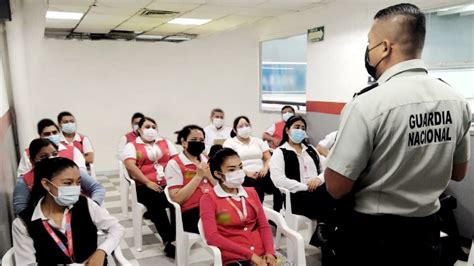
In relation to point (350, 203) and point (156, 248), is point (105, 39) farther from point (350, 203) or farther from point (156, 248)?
point (350, 203)

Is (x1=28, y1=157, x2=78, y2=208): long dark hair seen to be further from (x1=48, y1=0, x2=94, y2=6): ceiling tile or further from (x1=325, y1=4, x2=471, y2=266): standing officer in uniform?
(x1=48, y1=0, x2=94, y2=6): ceiling tile

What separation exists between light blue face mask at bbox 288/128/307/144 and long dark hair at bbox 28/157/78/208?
6.49ft

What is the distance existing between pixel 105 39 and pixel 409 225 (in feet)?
21.1

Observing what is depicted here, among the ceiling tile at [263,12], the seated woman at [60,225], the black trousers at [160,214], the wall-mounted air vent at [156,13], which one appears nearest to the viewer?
the seated woman at [60,225]

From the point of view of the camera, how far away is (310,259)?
316 centimetres

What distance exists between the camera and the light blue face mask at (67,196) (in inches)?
77.6

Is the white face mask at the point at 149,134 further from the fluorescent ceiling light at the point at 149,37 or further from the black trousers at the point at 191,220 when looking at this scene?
the fluorescent ceiling light at the point at 149,37

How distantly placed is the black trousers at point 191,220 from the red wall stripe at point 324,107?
291 centimetres

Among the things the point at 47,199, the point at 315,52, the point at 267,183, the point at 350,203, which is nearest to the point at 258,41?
the point at 315,52

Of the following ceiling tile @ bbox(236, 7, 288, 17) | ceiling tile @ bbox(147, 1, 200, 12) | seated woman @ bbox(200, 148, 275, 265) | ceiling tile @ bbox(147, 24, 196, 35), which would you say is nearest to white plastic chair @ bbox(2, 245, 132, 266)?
seated woman @ bbox(200, 148, 275, 265)

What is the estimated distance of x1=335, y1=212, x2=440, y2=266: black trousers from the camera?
123 cm

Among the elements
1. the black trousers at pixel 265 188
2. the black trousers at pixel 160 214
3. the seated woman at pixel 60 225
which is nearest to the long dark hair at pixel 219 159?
the seated woman at pixel 60 225

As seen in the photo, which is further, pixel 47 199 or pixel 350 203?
pixel 47 199

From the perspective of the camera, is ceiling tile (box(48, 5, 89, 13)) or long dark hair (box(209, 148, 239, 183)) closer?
long dark hair (box(209, 148, 239, 183))
